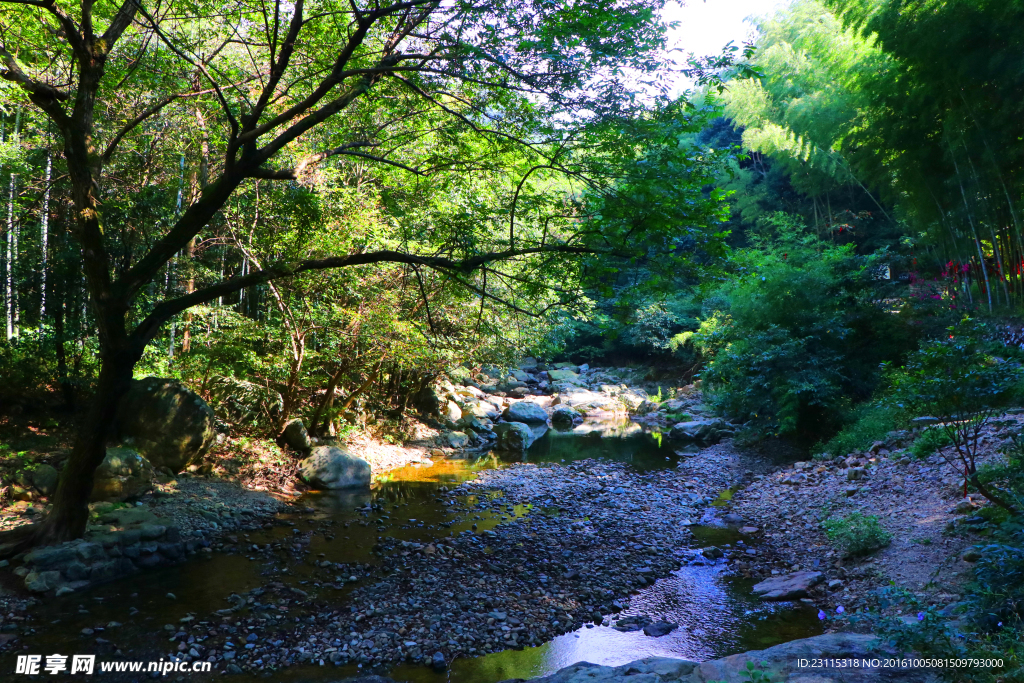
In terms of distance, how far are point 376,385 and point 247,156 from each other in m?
8.11

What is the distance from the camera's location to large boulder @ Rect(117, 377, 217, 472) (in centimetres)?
749

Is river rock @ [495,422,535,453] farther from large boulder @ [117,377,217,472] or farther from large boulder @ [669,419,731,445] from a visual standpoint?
large boulder @ [117,377,217,472]

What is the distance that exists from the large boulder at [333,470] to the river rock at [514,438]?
443cm

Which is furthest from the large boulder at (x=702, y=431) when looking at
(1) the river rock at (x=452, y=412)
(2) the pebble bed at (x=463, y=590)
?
(1) the river rock at (x=452, y=412)

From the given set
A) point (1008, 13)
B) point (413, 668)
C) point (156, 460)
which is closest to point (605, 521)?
point (413, 668)

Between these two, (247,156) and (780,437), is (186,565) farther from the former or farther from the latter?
(780,437)

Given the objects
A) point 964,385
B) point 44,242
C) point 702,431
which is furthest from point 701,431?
point 44,242

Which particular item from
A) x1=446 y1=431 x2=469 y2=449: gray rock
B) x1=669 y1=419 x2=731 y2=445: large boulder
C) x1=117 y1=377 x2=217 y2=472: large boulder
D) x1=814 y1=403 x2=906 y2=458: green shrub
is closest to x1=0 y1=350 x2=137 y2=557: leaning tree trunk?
x1=117 y1=377 x2=217 y2=472: large boulder

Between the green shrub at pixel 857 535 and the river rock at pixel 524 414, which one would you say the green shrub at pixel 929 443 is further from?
the river rock at pixel 524 414

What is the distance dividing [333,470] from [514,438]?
5522 mm

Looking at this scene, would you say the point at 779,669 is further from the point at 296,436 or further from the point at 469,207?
the point at 296,436

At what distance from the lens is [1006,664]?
251cm

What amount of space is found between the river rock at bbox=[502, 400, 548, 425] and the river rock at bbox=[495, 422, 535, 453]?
2043 millimetres

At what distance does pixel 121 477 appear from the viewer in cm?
659
